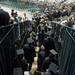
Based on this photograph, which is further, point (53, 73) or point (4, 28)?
point (53, 73)

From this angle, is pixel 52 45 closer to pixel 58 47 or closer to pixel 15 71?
pixel 58 47

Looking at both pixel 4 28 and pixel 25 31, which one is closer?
pixel 4 28

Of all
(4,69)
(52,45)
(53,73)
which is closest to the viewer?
(4,69)

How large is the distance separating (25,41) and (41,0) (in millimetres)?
49805

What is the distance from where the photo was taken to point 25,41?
8.36 m

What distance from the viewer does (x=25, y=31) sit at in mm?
9336

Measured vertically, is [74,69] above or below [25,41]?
above

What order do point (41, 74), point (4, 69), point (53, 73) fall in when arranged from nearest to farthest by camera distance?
1. point (4, 69)
2. point (53, 73)
3. point (41, 74)

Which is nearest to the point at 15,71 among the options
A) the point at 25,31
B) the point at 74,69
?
the point at 74,69

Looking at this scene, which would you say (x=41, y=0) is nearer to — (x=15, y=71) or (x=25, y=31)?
(x=25, y=31)

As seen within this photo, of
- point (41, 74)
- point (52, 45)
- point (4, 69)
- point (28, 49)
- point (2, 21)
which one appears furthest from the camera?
point (52, 45)

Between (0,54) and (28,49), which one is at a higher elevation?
(0,54)

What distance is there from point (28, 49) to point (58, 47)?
4.32 ft

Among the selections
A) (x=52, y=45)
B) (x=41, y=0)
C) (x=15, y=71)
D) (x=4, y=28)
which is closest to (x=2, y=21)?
(x=4, y=28)
